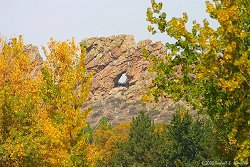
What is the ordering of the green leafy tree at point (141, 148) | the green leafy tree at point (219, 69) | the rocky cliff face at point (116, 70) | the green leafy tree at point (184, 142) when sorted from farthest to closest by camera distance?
the rocky cliff face at point (116, 70)
the green leafy tree at point (141, 148)
the green leafy tree at point (184, 142)
the green leafy tree at point (219, 69)

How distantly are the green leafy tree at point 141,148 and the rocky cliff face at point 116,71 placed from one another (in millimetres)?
88853

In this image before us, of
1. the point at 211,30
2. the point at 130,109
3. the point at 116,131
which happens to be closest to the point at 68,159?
the point at 211,30

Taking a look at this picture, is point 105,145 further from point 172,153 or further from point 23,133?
point 23,133

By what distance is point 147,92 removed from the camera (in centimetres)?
1101

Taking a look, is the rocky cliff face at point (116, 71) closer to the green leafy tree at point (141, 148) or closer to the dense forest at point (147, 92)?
the green leafy tree at point (141, 148)

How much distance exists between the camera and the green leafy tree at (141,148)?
5078 centimetres

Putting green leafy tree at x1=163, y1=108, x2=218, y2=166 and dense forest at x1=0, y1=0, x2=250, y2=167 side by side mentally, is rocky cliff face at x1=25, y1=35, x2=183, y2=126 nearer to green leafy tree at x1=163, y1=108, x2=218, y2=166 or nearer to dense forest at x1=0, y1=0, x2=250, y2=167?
green leafy tree at x1=163, y1=108, x2=218, y2=166

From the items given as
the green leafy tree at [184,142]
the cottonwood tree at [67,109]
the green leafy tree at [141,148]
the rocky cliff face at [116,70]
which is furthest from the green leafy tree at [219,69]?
the rocky cliff face at [116,70]

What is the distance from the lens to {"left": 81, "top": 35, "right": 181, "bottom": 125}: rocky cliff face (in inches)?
5881

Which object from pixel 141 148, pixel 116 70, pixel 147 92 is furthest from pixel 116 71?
pixel 147 92

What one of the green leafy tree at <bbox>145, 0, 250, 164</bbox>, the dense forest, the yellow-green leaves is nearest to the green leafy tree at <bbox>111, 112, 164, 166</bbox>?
the dense forest

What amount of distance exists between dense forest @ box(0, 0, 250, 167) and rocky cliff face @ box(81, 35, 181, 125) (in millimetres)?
124414

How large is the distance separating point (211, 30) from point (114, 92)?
489ft

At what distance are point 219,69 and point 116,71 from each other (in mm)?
148719
